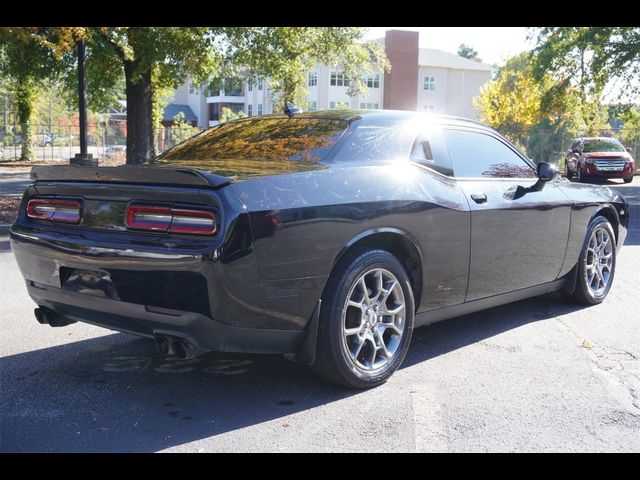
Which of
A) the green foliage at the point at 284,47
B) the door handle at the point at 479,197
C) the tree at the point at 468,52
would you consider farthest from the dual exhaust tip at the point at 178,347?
the tree at the point at 468,52

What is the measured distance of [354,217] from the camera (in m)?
4.06

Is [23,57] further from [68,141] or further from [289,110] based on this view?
[68,141]

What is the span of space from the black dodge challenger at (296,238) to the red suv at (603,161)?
23.2 meters

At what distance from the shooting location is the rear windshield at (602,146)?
27.9 m

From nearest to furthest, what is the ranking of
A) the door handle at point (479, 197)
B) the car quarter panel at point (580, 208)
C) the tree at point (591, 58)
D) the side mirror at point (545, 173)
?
the door handle at point (479, 197), the side mirror at point (545, 173), the car quarter panel at point (580, 208), the tree at point (591, 58)

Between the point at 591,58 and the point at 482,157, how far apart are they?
24.0m

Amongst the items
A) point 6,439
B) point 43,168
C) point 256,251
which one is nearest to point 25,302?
point 43,168

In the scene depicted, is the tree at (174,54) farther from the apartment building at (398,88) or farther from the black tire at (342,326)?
the apartment building at (398,88)

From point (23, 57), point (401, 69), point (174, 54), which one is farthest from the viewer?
point (401, 69)

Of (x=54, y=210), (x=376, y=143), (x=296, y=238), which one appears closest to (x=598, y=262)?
(x=376, y=143)

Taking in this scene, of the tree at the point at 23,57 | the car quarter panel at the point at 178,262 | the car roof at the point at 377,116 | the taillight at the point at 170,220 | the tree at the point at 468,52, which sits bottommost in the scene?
the car quarter panel at the point at 178,262

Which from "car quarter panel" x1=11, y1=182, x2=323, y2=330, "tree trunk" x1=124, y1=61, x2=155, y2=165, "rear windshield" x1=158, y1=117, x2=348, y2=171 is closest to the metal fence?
"tree trunk" x1=124, y1=61, x2=155, y2=165

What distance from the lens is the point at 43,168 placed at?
14.4ft
